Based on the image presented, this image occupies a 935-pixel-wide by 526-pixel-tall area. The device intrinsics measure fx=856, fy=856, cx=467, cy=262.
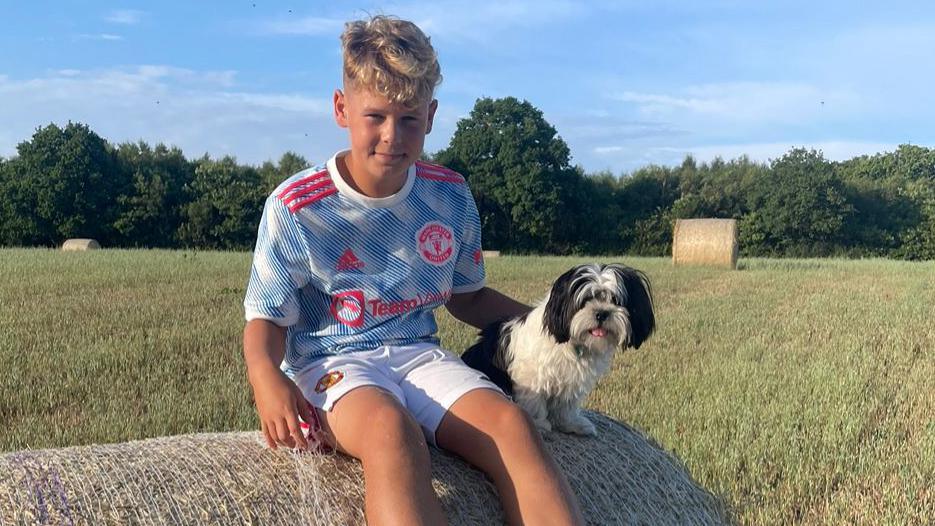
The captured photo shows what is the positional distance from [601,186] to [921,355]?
29.4 m

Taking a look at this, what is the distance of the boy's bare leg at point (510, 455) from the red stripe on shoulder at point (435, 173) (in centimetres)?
97

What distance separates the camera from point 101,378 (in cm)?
599

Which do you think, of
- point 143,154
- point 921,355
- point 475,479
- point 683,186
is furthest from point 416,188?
point 683,186

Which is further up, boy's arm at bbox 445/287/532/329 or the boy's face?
the boy's face

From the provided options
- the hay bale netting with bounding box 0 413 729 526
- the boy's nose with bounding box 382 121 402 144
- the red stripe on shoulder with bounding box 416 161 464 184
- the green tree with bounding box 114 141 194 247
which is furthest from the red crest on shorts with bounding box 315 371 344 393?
the green tree with bounding box 114 141 194 247

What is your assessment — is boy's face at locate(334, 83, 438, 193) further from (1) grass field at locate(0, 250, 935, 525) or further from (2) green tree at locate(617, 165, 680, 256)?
(2) green tree at locate(617, 165, 680, 256)

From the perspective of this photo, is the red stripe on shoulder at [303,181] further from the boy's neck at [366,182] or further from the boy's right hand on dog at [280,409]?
the boy's right hand on dog at [280,409]

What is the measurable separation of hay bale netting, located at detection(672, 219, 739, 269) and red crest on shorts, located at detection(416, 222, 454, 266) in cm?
1672

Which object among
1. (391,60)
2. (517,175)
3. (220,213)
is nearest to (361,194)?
(391,60)

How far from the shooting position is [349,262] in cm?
308

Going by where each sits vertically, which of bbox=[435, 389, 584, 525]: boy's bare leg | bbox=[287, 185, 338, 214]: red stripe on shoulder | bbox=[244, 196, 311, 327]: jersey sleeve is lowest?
bbox=[435, 389, 584, 525]: boy's bare leg

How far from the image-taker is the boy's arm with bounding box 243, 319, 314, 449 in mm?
2619

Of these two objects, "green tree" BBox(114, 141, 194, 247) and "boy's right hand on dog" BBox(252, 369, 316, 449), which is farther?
"green tree" BBox(114, 141, 194, 247)

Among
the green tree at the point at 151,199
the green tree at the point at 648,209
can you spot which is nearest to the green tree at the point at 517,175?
the green tree at the point at 648,209
